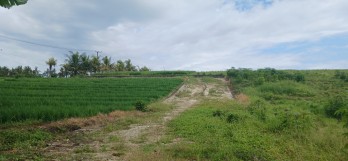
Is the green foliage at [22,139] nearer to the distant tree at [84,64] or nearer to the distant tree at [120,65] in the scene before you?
the distant tree at [84,64]

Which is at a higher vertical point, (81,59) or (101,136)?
(81,59)

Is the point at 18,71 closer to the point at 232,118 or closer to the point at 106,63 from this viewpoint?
the point at 106,63

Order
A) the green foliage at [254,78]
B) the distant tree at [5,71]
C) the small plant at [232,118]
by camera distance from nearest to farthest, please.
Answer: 1. the small plant at [232,118]
2. the green foliage at [254,78]
3. the distant tree at [5,71]

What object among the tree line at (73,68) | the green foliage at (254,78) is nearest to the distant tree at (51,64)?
the tree line at (73,68)

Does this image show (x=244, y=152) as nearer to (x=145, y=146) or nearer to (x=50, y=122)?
(x=145, y=146)

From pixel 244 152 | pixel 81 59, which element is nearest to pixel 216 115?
pixel 244 152

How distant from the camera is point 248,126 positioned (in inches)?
518

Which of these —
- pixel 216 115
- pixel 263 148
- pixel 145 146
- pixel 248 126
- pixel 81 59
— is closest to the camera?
pixel 263 148

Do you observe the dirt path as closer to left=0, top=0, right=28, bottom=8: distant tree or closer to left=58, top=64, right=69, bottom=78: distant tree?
left=0, top=0, right=28, bottom=8: distant tree

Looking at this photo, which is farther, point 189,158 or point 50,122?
point 50,122

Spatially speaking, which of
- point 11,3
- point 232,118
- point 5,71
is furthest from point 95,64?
point 11,3

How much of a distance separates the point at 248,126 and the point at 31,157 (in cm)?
788

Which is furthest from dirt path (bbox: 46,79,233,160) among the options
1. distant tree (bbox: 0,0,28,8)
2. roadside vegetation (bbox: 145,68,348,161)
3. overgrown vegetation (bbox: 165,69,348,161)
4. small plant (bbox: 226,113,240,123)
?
distant tree (bbox: 0,0,28,8)

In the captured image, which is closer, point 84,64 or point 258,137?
point 258,137
